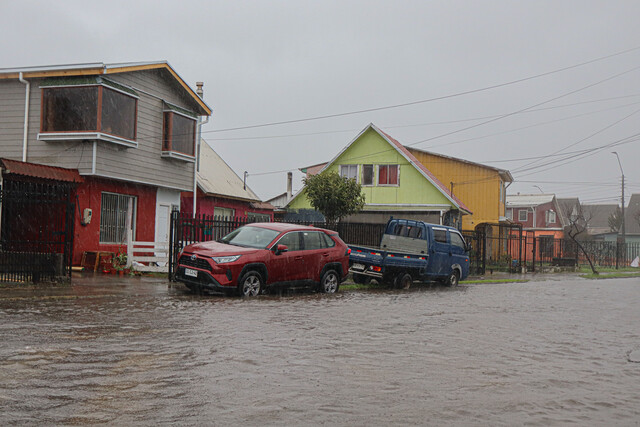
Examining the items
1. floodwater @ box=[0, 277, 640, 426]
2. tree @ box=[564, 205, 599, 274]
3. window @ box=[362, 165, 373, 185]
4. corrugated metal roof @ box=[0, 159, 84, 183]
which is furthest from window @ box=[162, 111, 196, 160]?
tree @ box=[564, 205, 599, 274]

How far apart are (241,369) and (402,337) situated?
348 centimetres

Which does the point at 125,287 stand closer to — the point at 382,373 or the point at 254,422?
the point at 382,373

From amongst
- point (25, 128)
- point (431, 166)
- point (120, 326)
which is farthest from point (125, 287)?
point (431, 166)

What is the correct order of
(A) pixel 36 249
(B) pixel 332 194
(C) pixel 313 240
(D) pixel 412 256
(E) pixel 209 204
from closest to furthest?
1. (A) pixel 36 249
2. (C) pixel 313 240
3. (D) pixel 412 256
4. (B) pixel 332 194
5. (E) pixel 209 204

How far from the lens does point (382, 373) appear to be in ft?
23.9

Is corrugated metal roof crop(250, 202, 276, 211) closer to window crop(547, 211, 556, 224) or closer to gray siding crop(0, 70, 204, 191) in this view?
gray siding crop(0, 70, 204, 191)

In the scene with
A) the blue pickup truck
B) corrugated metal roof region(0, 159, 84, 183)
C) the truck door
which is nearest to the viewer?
corrugated metal roof region(0, 159, 84, 183)

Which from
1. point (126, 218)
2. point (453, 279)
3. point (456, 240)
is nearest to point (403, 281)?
point (453, 279)

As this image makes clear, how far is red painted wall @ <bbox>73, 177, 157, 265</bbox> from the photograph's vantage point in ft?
69.4

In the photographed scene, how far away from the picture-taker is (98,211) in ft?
72.1

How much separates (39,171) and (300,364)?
560 inches

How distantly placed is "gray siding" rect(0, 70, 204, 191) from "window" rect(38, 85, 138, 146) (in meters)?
0.42

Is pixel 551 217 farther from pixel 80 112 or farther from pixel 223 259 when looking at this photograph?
pixel 223 259

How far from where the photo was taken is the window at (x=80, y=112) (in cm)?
2061
